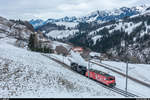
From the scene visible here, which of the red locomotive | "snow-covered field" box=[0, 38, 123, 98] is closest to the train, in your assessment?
the red locomotive

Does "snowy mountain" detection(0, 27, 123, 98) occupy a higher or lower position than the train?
higher

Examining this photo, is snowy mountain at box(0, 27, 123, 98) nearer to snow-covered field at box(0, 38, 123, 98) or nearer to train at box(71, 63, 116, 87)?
snow-covered field at box(0, 38, 123, 98)

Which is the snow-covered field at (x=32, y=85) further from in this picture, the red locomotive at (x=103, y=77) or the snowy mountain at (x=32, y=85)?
the red locomotive at (x=103, y=77)

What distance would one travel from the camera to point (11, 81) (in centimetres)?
1834

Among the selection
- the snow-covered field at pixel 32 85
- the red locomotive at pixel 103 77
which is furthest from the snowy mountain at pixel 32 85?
the red locomotive at pixel 103 77

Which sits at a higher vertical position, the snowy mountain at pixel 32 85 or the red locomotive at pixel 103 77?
the snowy mountain at pixel 32 85

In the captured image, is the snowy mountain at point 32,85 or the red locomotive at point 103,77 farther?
the red locomotive at point 103,77

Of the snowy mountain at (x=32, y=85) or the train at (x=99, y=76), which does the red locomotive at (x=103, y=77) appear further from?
the snowy mountain at (x=32, y=85)

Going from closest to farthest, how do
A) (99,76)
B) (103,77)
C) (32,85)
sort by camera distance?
(32,85) < (103,77) < (99,76)

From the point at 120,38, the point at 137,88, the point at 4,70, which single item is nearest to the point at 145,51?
the point at 120,38

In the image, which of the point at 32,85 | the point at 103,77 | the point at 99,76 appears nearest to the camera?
the point at 32,85

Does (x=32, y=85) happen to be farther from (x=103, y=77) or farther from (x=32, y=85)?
(x=103, y=77)

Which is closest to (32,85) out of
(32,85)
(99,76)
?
(32,85)

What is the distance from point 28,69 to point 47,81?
4.19m
